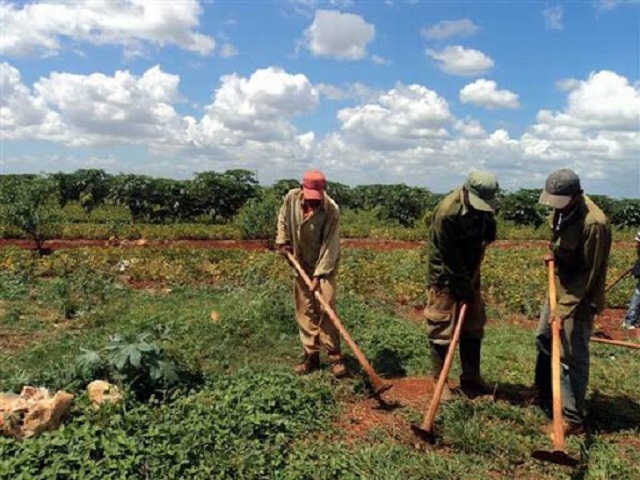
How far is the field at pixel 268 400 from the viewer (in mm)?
3436

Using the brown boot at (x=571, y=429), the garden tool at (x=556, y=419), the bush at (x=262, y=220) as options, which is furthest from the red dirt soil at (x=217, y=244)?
the garden tool at (x=556, y=419)

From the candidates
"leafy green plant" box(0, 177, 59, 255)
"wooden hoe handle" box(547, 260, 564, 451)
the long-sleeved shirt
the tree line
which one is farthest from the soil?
the tree line

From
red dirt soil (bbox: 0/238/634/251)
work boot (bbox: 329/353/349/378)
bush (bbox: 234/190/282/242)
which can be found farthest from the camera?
bush (bbox: 234/190/282/242)

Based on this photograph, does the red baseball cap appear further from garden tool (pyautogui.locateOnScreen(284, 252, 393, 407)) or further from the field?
the field

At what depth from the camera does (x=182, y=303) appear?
8.34 metres

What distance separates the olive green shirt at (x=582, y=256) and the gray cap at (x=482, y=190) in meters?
0.49

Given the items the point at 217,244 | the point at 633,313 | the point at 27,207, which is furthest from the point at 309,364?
the point at 217,244

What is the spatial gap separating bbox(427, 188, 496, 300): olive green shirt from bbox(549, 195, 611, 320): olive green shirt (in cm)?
52

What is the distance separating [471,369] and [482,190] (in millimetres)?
1537

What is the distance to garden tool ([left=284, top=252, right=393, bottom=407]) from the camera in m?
4.31

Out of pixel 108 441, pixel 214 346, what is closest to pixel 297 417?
pixel 108 441

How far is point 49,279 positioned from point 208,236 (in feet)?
24.8

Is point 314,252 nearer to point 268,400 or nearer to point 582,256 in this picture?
point 268,400

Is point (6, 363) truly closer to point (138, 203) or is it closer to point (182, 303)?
point (182, 303)
